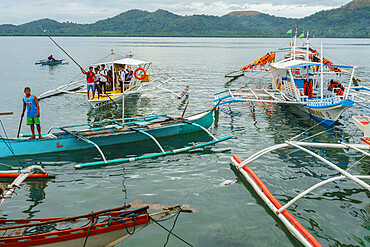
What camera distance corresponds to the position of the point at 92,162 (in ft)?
43.4

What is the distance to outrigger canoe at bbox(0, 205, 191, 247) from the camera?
22.1ft

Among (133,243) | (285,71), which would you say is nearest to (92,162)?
(133,243)

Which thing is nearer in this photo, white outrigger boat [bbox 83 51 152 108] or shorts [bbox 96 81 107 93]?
white outrigger boat [bbox 83 51 152 108]

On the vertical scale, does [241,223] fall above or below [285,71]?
below

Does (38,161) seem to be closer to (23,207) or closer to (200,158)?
(23,207)

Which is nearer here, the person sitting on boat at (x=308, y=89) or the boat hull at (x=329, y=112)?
the boat hull at (x=329, y=112)

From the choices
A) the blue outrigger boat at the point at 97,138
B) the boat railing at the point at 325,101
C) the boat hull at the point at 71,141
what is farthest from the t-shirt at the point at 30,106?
the boat railing at the point at 325,101

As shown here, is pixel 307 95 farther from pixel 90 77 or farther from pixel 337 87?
pixel 90 77

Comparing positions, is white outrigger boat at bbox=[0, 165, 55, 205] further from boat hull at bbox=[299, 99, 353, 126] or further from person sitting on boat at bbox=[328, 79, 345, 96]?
person sitting on boat at bbox=[328, 79, 345, 96]

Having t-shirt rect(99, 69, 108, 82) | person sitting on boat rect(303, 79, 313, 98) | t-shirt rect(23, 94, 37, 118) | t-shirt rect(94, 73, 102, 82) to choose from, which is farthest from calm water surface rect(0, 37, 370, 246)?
t-shirt rect(99, 69, 108, 82)

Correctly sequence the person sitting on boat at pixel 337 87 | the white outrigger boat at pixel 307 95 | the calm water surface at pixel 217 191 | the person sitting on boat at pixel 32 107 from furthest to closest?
1. the person sitting on boat at pixel 337 87
2. the white outrigger boat at pixel 307 95
3. the person sitting on boat at pixel 32 107
4. the calm water surface at pixel 217 191

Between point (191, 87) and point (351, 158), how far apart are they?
2203 cm

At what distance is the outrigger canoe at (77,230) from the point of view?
674 cm

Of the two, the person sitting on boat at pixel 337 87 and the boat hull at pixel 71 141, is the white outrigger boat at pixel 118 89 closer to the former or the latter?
the boat hull at pixel 71 141
